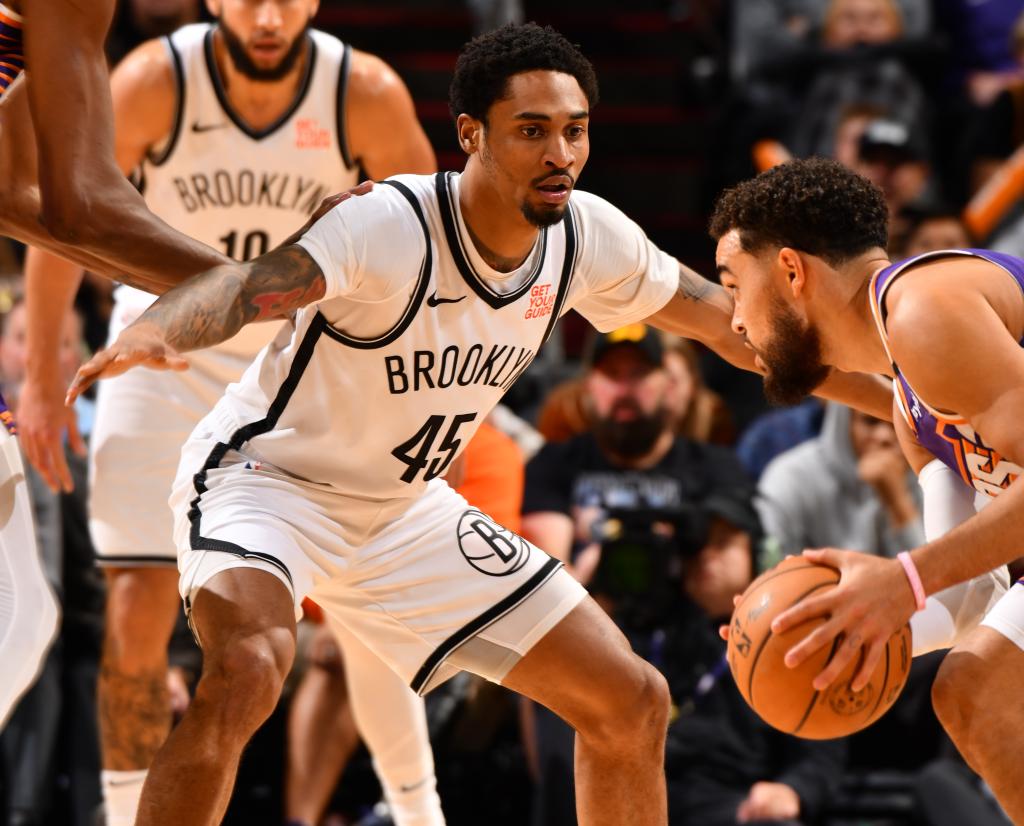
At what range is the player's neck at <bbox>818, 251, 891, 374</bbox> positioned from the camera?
386 centimetres

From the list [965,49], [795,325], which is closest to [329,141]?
[795,325]

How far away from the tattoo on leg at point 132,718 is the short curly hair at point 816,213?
7.20ft

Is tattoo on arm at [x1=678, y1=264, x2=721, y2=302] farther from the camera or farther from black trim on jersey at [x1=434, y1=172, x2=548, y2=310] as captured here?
the camera

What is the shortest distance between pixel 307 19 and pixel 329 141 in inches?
15.3

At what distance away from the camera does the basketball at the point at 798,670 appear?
11.5 ft

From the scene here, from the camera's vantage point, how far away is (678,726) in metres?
5.81

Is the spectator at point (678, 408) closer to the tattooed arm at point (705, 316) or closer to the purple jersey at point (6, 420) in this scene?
the tattooed arm at point (705, 316)

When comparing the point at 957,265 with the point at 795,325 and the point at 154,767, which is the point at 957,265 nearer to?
the point at 795,325

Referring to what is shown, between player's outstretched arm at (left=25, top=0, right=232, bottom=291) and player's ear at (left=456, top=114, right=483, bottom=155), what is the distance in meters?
0.71

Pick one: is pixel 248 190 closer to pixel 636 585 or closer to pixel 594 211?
pixel 594 211

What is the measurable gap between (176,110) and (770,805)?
10.1 ft

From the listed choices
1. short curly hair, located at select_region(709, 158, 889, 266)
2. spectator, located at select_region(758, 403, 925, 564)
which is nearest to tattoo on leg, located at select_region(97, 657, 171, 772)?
short curly hair, located at select_region(709, 158, 889, 266)

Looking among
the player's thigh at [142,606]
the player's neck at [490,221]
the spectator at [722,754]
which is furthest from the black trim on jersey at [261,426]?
the spectator at [722,754]

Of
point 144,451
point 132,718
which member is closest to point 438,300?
point 144,451
